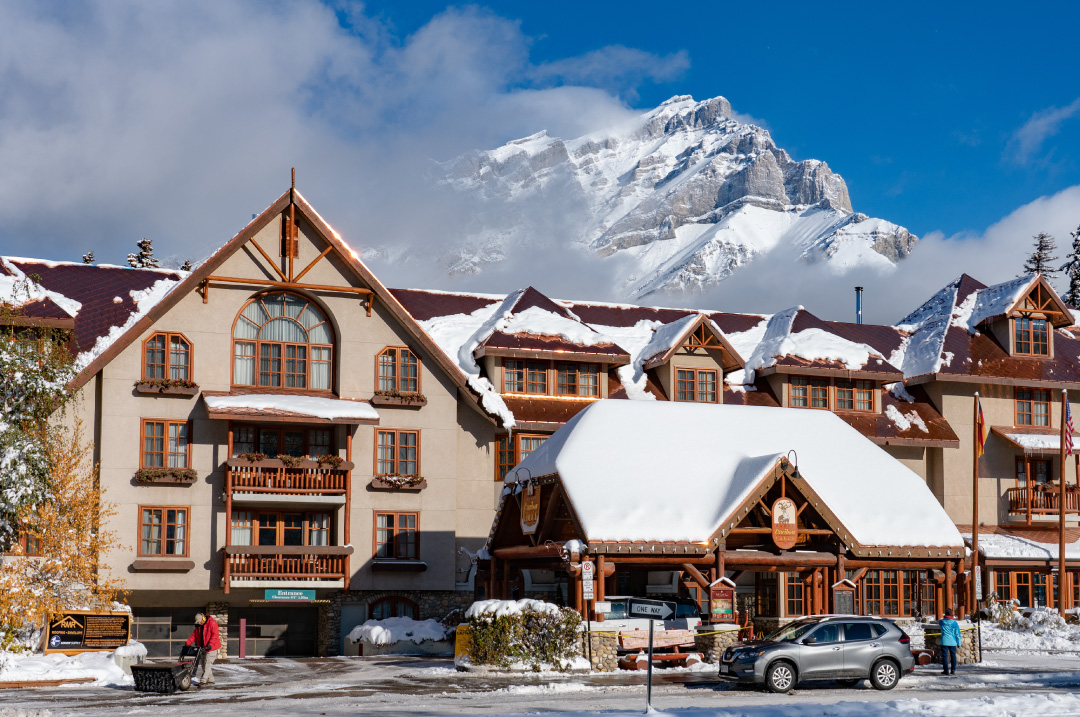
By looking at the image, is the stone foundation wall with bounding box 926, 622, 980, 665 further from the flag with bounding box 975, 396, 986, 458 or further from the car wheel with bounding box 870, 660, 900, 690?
the flag with bounding box 975, 396, 986, 458

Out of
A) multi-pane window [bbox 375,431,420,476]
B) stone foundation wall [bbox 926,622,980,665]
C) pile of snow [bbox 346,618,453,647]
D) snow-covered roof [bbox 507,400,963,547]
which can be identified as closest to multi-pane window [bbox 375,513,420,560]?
multi-pane window [bbox 375,431,420,476]

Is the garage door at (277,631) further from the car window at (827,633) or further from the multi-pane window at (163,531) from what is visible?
the car window at (827,633)

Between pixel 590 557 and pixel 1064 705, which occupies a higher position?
pixel 590 557

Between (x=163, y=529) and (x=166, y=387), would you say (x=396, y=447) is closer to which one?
(x=166, y=387)

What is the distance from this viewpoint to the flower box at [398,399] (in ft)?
138

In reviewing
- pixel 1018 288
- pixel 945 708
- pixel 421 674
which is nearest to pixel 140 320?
pixel 421 674

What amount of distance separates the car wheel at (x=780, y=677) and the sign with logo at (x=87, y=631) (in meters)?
15.3

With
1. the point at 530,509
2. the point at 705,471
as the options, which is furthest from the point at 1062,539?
the point at 530,509

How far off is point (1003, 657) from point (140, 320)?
91.8ft

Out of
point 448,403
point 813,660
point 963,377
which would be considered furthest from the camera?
point 963,377

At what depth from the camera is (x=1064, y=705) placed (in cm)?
2169

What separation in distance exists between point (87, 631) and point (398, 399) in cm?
1467

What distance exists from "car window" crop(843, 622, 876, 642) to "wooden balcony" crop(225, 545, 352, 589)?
1829 centimetres

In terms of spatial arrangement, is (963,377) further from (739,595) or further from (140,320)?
(140,320)
